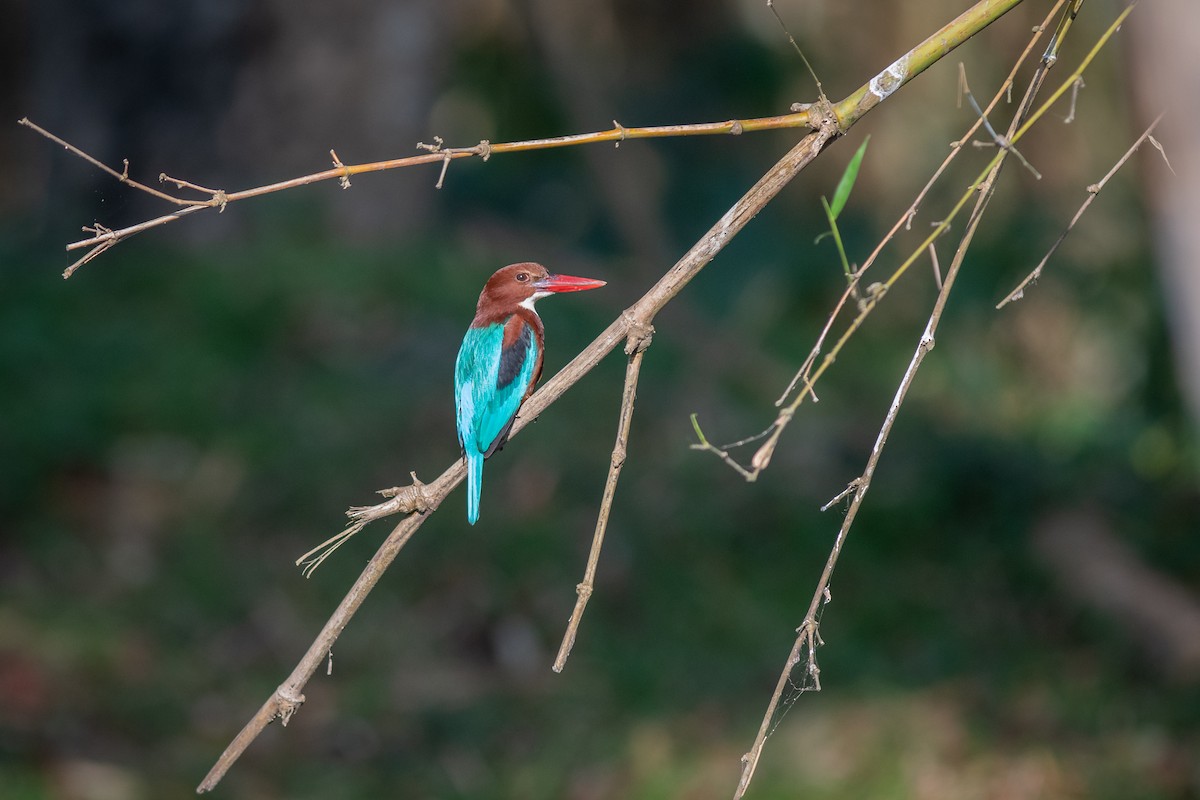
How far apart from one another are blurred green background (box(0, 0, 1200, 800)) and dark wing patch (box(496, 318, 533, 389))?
239 centimetres

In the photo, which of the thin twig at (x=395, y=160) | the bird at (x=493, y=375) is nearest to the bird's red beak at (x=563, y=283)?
the bird at (x=493, y=375)

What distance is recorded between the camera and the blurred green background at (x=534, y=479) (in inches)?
176

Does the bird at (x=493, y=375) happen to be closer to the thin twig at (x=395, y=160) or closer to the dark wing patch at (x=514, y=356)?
the dark wing patch at (x=514, y=356)

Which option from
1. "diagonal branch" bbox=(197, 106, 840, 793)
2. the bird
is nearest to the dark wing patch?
the bird

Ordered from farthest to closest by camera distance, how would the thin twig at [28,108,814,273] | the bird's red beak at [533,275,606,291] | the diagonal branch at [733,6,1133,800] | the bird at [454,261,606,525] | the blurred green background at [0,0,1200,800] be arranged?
1. the blurred green background at [0,0,1200,800]
2. the bird at [454,261,606,525]
3. the bird's red beak at [533,275,606,291]
4. the diagonal branch at [733,6,1133,800]
5. the thin twig at [28,108,814,273]

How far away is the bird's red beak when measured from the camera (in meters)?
1.70

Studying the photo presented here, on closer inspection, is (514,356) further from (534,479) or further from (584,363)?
(534,479)

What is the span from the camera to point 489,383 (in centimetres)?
225

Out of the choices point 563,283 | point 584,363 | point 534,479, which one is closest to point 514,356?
point 563,283

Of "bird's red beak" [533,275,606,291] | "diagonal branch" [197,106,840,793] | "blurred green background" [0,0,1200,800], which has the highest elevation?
"blurred green background" [0,0,1200,800]

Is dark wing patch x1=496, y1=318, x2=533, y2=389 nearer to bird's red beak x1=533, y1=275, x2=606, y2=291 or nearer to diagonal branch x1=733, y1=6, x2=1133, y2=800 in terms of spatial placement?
bird's red beak x1=533, y1=275, x2=606, y2=291

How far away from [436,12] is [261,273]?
7.91 feet

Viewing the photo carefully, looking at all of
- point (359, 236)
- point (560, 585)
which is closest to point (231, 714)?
point (560, 585)

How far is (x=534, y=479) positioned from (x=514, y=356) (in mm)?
3577
